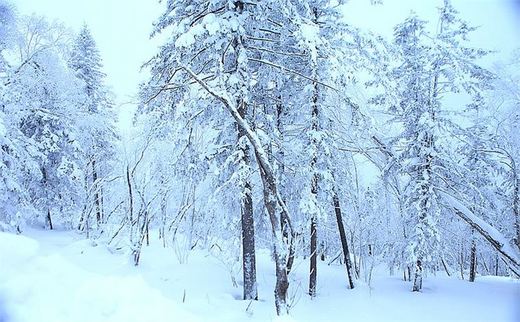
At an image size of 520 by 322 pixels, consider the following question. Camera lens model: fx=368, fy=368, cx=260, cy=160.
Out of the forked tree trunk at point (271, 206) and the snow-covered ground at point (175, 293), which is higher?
the forked tree trunk at point (271, 206)

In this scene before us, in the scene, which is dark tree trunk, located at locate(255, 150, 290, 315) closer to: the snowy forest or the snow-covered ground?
the snowy forest

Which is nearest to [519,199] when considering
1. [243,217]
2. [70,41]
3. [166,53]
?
[243,217]

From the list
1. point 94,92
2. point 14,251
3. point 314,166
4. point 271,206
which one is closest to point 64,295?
point 14,251

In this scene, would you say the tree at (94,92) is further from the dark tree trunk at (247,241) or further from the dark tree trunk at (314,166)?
the dark tree trunk at (247,241)

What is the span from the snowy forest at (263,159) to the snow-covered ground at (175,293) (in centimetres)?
4

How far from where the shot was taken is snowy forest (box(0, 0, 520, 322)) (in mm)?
8070

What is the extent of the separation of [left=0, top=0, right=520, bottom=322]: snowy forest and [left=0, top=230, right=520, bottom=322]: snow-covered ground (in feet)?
0.13

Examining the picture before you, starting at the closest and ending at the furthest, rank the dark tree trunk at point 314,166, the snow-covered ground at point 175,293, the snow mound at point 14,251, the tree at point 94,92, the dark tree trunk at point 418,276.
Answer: the snow-covered ground at point 175,293, the snow mound at point 14,251, the dark tree trunk at point 314,166, the dark tree trunk at point 418,276, the tree at point 94,92

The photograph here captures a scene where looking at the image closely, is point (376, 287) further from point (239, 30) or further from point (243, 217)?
point (239, 30)

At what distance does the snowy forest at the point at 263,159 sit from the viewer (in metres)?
8.07

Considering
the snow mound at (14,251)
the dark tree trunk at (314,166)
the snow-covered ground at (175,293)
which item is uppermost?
the dark tree trunk at (314,166)

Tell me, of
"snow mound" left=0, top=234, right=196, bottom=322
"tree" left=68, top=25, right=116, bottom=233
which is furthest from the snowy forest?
"tree" left=68, top=25, right=116, bottom=233

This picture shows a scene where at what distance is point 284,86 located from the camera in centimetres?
1452

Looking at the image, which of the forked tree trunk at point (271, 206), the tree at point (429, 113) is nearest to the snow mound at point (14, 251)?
the forked tree trunk at point (271, 206)
